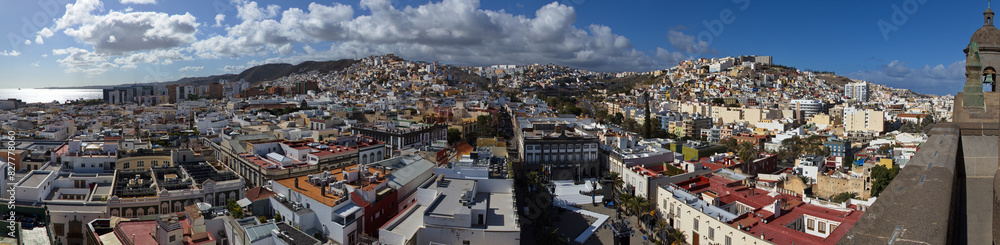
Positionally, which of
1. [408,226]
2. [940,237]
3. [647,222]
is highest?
[940,237]

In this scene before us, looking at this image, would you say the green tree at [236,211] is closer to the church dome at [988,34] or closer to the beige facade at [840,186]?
the church dome at [988,34]

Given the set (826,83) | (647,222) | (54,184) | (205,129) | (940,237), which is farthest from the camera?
(826,83)

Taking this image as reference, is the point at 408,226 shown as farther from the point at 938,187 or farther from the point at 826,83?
the point at 826,83

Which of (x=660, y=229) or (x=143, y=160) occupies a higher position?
(x=143, y=160)

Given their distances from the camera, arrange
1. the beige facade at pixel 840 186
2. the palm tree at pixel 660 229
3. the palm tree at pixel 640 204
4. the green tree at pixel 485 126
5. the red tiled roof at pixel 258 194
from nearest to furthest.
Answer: the red tiled roof at pixel 258 194 < the palm tree at pixel 660 229 < the palm tree at pixel 640 204 < the beige facade at pixel 840 186 < the green tree at pixel 485 126

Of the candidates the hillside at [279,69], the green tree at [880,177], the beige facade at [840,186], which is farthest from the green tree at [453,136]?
the hillside at [279,69]

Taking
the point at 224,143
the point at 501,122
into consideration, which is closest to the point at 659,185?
the point at 224,143

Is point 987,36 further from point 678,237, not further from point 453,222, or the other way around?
point 678,237

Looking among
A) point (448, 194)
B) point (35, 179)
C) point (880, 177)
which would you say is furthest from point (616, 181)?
point (35, 179)
